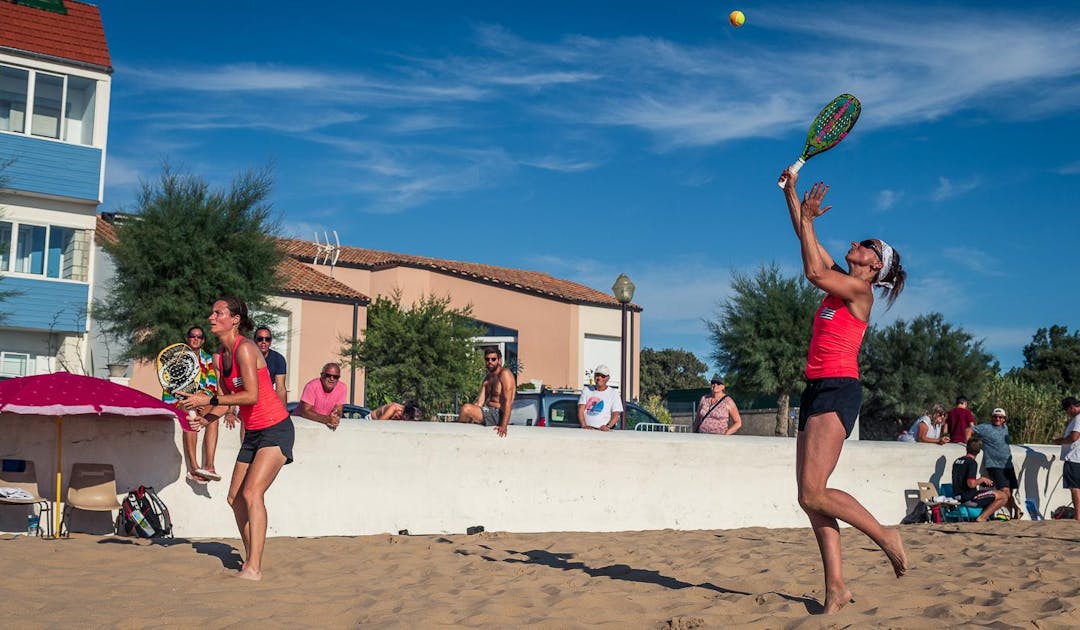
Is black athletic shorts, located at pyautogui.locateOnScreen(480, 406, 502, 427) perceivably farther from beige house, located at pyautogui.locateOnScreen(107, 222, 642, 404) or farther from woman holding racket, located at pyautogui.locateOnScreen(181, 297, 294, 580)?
beige house, located at pyautogui.locateOnScreen(107, 222, 642, 404)

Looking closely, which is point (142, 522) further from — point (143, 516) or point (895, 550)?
point (895, 550)

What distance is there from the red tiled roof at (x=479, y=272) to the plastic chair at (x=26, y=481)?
30623mm

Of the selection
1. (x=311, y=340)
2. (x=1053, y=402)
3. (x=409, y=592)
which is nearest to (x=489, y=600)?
(x=409, y=592)

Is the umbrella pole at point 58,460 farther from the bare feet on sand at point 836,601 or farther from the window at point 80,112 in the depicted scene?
the window at point 80,112

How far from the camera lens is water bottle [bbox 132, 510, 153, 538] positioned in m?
9.02

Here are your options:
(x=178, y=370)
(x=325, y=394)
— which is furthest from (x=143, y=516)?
(x=325, y=394)

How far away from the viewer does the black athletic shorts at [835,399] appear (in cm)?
550

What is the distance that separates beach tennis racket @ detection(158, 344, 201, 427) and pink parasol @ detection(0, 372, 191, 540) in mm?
203

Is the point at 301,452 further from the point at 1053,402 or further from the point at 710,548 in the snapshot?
the point at 1053,402

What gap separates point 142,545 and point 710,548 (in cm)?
455

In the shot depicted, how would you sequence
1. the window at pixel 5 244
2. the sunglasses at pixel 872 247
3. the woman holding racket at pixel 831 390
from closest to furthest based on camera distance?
the woman holding racket at pixel 831 390, the sunglasses at pixel 872 247, the window at pixel 5 244

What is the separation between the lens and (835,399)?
550cm

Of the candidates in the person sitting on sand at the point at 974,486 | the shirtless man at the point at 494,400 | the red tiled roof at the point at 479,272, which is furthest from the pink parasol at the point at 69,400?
the red tiled roof at the point at 479,272

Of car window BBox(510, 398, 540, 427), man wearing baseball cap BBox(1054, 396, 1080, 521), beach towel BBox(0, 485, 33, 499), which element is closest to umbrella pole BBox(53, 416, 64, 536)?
beach towel BBox(0, 485, 33, 499)
